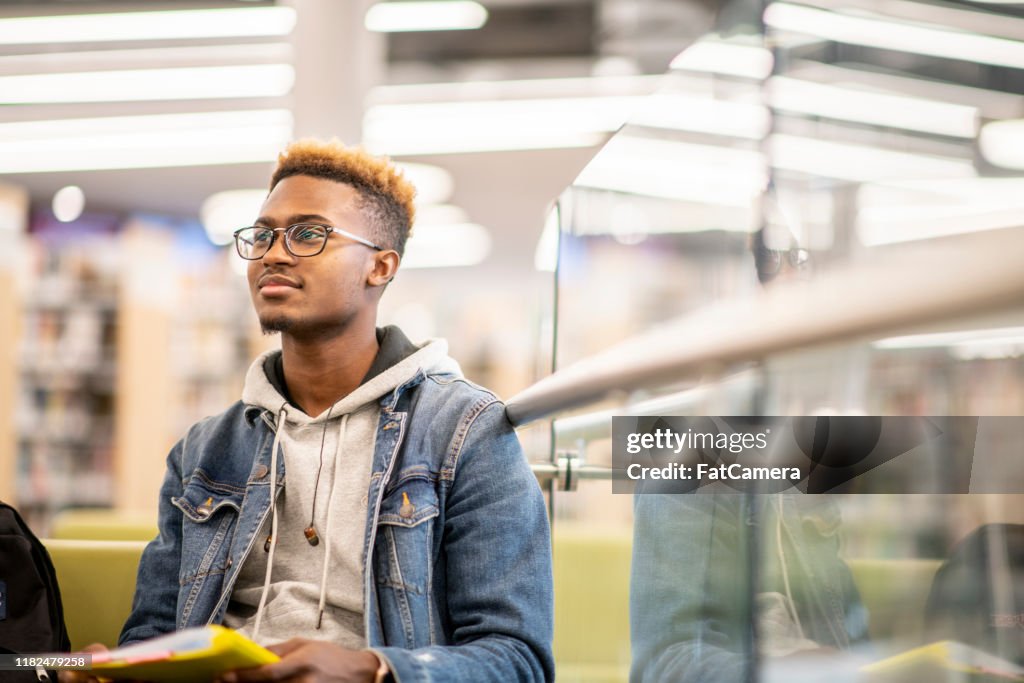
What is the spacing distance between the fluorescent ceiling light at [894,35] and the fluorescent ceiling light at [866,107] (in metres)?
0.04

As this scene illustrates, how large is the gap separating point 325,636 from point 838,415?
33.8 inches

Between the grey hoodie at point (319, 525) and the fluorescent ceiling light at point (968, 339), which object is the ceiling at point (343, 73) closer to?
the grey hoodie at point (319, 525)

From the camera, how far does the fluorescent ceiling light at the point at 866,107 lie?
2.38 ft

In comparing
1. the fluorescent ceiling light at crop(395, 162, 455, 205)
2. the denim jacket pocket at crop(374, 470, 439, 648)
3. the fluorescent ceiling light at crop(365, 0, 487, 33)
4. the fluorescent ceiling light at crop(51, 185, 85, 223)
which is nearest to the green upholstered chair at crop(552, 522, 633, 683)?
the denim jacket pocket at crop(374, 470, 439, 648)

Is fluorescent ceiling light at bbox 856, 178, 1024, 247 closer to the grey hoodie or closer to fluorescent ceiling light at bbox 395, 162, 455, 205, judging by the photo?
the grey hoodie

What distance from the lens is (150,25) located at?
4.45 metres

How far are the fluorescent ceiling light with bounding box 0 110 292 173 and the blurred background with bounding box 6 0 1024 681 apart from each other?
0.11 feet

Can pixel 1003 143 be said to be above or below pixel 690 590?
above

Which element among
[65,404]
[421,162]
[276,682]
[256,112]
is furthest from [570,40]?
[276,682]

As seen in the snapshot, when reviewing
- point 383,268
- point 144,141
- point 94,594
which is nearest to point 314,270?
point 383,268

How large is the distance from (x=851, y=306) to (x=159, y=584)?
133 centimetres

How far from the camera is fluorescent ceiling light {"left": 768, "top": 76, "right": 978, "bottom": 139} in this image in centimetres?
73

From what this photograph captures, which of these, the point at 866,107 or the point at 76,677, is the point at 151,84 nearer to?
the point at 76,677

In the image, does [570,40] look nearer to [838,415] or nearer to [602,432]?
[602,432]
